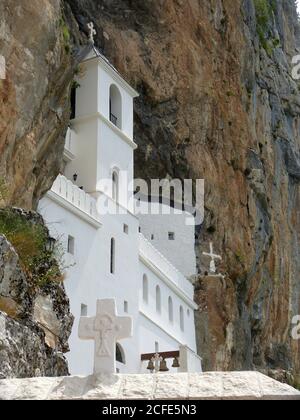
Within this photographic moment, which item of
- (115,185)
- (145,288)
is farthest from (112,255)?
(145,288)

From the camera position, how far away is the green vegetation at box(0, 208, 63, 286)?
51.0 feet

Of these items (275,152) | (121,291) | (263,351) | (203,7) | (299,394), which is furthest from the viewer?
(275,152)

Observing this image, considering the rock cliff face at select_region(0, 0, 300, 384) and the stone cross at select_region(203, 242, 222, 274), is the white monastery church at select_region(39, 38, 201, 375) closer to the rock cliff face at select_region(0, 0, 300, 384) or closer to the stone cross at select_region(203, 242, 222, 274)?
the rock cliff face at select_region(0, 0, 300, 384)

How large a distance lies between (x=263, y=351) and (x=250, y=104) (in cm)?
1432

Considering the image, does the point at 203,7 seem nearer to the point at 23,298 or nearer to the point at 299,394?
the point at 23,298

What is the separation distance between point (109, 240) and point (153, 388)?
2109 centimetres

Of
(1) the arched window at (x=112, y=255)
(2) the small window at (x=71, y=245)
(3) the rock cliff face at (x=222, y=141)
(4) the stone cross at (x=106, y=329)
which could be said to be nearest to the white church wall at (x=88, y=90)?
(3) the rock cliff face at (x=222, y=141)

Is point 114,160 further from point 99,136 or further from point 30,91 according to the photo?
point 30,91

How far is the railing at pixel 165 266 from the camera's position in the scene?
33781 millimetres

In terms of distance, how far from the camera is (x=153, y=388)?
9078mm

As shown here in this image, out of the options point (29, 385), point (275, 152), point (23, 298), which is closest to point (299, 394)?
point (29, 385)

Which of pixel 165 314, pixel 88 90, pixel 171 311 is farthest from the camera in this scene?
pixel 171 311

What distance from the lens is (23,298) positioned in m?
14.1

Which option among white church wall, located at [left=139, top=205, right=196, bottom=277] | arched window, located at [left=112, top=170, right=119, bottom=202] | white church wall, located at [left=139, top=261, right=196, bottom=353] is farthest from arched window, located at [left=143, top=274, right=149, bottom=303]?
white church wall, located at [left=139, top=205, right=196, bottom=277]
